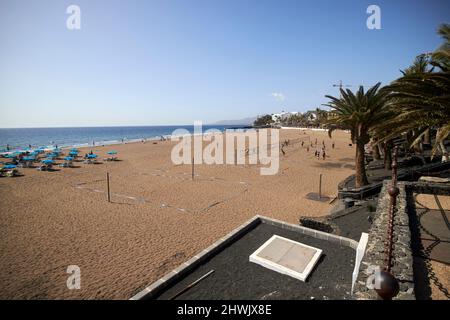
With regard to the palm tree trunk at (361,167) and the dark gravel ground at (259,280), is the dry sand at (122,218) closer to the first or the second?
the palm tree trunk at (361,167)

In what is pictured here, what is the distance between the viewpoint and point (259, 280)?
5.99 metres

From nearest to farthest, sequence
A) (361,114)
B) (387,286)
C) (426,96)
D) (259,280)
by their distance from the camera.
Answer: (387,286), (259,280), (426,96), (361,114)

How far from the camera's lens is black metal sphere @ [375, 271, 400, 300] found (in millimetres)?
3051

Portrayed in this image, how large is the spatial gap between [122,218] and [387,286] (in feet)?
47.1

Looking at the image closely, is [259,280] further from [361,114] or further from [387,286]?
[361,114]

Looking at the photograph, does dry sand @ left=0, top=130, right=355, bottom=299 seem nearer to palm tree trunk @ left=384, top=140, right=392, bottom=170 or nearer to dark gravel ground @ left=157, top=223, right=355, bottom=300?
dark gravel ground @ left=157, top=223, right=355, bottom=300

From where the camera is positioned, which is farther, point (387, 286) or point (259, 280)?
A: point (259, 280)

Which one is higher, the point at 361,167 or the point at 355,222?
the point at 361,167

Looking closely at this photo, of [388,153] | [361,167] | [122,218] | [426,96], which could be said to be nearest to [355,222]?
[426,96]

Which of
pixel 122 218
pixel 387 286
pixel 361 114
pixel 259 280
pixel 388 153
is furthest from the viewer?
pixel 388 153

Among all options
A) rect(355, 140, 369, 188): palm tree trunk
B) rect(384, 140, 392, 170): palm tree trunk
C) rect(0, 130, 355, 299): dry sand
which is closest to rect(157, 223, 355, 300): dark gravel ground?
rect(0, 130, 355, 299): dry sand

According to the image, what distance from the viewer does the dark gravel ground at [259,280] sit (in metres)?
5.45
